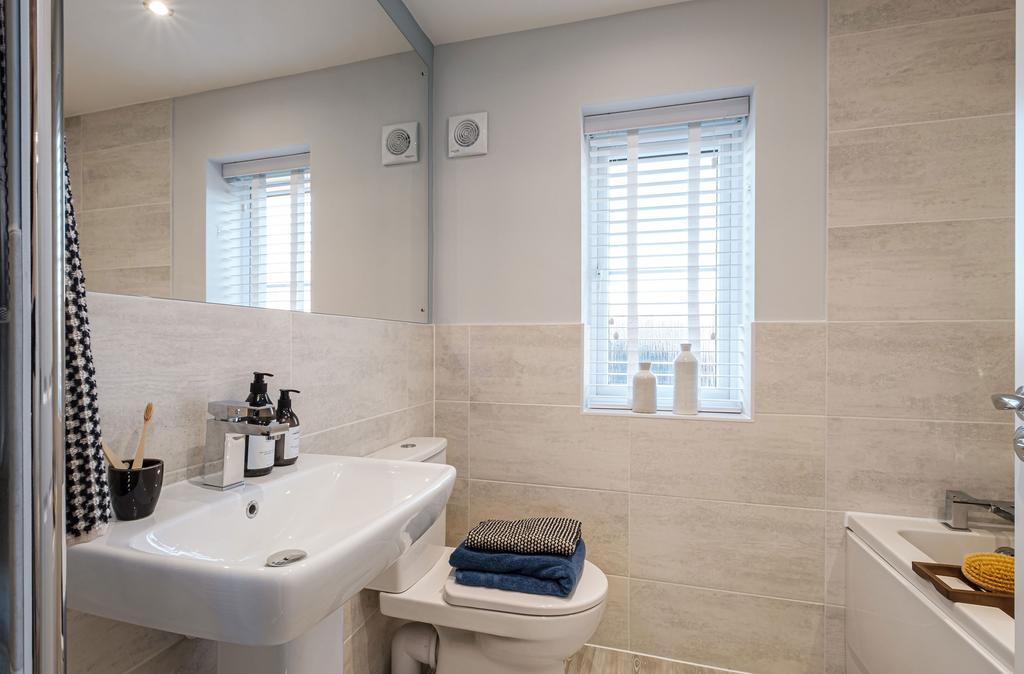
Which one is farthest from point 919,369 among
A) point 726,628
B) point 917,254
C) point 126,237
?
point 126,237

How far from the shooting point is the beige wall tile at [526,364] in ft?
5.79

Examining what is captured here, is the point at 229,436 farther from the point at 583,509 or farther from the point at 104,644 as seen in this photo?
the point at 583,509

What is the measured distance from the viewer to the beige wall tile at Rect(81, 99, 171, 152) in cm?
80

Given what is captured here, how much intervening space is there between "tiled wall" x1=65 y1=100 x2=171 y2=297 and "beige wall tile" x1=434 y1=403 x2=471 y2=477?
3.70 feet

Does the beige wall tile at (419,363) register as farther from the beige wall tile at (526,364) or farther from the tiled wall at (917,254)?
the tiled wall at (917,254)

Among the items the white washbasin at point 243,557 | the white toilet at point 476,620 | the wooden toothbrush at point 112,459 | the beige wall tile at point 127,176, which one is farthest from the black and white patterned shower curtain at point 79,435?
the white toilet at point 476,620

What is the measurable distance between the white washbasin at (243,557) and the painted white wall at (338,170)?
1.34 ft

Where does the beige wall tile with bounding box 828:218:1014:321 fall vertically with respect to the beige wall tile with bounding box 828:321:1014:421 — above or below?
above

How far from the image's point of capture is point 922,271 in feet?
4.80

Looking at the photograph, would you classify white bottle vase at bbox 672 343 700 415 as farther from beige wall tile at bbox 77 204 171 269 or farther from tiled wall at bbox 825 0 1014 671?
beige wall tile at bbox 77 204 171 269

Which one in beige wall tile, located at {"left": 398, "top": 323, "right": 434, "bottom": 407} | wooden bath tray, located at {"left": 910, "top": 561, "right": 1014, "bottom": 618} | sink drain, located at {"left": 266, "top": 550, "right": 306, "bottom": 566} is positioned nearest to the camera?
sink drain, located at {"left": 266, "top": 550, "right": 306, "bottom": 566}

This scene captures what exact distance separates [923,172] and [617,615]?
65.9 inches

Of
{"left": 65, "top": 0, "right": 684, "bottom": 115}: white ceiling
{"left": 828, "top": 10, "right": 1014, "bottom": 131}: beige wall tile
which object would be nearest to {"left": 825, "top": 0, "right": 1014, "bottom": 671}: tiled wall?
{"left": 828, "top": 10, "right": 1014, "bottom": 131}: beige wall tile

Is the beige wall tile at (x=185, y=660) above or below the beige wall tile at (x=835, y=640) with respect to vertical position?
above
